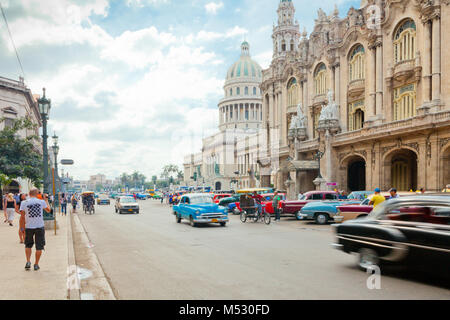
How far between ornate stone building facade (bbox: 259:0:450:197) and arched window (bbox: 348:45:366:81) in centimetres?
9

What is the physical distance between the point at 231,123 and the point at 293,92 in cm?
7923

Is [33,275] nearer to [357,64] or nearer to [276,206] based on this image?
[276,206]

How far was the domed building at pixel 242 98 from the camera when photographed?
414 feet

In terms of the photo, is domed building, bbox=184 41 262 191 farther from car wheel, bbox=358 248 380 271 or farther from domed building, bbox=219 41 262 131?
car wheel, bbox=358 248 380 271

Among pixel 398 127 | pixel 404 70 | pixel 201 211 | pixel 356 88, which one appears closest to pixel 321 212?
pixel 201 211

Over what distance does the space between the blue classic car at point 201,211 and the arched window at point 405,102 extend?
1951 centimetres

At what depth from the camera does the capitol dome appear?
422 feet

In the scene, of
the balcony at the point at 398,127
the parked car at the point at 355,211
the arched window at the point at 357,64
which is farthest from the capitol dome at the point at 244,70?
the parked car at the point at 355,211

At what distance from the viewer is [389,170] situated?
32062 millimetres

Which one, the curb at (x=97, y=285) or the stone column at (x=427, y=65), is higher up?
the stone column at (x=427, y=65)

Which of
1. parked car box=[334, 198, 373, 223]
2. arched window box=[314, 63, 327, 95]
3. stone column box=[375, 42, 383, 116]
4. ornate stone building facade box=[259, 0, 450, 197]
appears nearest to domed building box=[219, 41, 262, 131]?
ornate stone building facade box=[259, 0, 450, 197]

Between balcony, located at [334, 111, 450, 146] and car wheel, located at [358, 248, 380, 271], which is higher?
balcony, located at [334, 111, 450, 146]

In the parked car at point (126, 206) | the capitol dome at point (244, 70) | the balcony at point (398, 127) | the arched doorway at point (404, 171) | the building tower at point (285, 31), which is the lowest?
the parked car at point (126, 206)

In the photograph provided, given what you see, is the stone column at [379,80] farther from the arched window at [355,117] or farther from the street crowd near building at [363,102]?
the arched window at [355,117]
